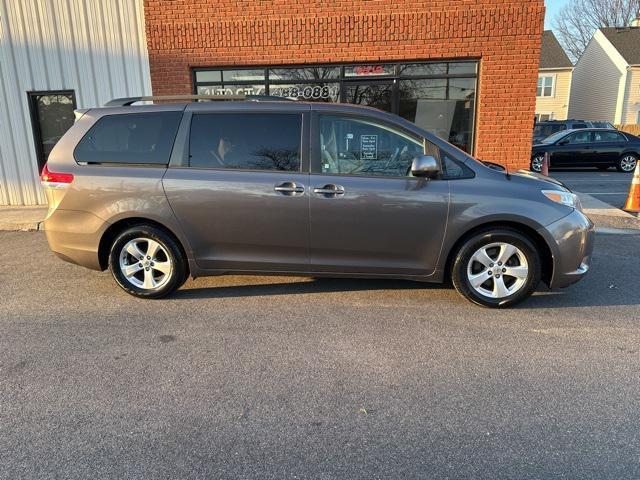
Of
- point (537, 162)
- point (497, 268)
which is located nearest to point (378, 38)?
point (497, 268)

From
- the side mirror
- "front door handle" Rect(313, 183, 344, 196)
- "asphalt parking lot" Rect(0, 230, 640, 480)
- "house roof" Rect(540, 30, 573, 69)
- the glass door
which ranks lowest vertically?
"asphalt parking lot" Rect(0, 230, 640, 480)

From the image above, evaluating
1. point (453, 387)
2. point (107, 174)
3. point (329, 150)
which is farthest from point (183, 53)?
point (453, 387)

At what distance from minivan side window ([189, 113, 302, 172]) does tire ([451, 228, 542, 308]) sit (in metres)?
1.77

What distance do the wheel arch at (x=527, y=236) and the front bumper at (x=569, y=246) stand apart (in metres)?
0.06

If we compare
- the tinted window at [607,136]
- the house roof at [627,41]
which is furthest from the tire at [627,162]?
the house roof at [627,41]

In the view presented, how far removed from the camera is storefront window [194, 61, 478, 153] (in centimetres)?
843

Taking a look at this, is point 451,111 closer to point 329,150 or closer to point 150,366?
point 329,150

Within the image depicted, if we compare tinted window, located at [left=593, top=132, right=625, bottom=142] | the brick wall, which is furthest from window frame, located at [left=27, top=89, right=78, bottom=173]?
tinted window, located at [left=593, top=132, right=625, bottom=142]

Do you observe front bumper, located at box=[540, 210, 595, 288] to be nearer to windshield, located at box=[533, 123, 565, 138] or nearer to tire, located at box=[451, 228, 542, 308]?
tire, located at box=[451, 228, 542, 308]

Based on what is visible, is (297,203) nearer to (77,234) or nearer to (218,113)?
(218,113)

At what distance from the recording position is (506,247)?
4.16 meters

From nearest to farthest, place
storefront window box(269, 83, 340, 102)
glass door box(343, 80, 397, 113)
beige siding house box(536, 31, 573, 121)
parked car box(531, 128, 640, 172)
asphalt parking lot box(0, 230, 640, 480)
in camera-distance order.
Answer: asphalt parking lot box(0, 230, 640, 480) → glass door box(343, 80, 397, 113) → storefront window box(269, 83, 340, 102) → parked car box(531, 128, 640, 172) → beige siding house box(536, 31, 573, 121)

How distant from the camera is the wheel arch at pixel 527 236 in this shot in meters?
4.16

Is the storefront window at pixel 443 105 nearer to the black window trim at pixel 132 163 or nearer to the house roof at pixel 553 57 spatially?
the black window trim at pixel 132 163
